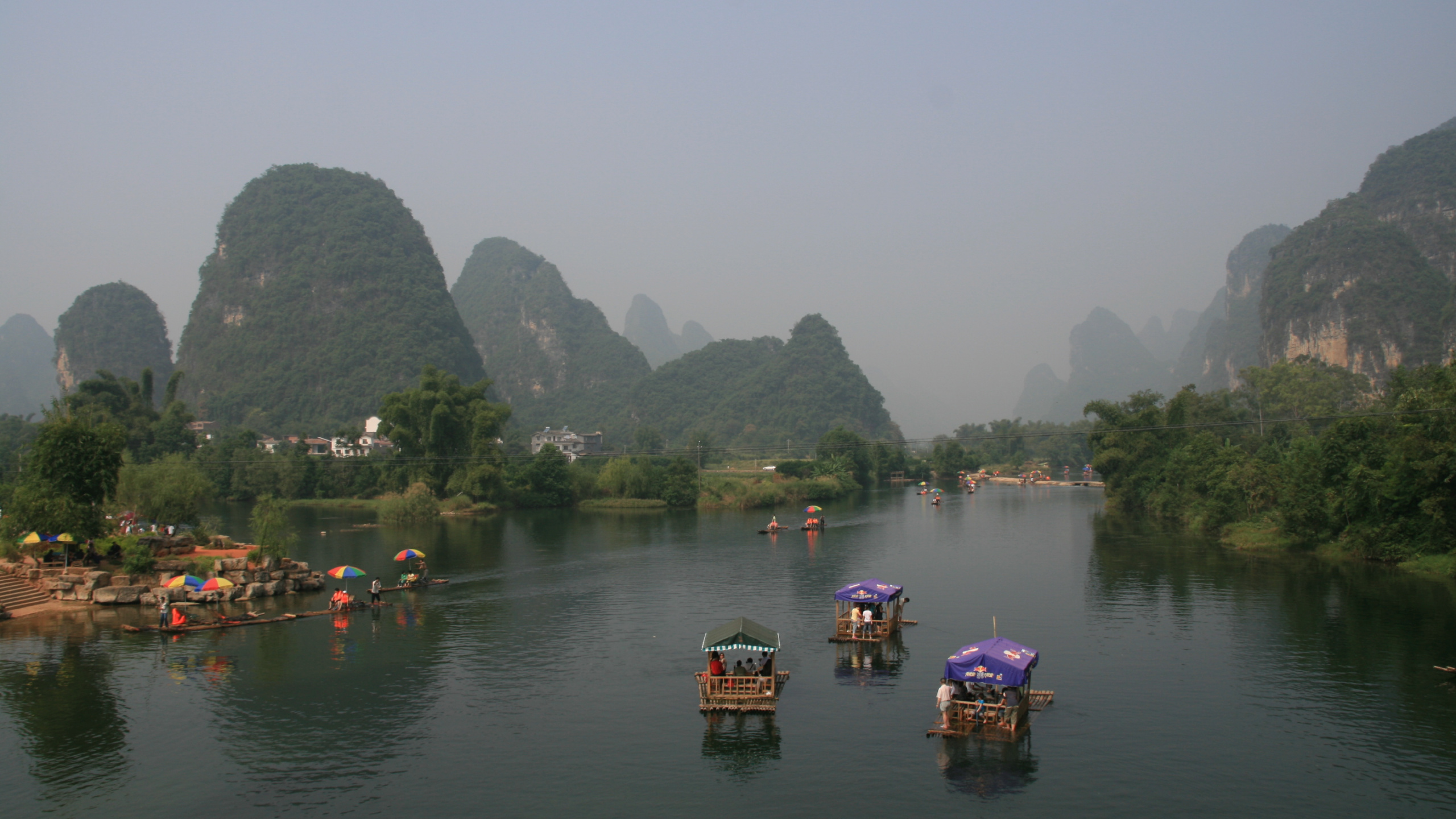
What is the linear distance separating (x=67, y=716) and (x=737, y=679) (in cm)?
1334

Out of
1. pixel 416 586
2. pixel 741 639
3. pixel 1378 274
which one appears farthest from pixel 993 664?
pixel 1378 274

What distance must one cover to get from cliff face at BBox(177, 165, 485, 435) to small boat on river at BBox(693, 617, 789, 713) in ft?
380

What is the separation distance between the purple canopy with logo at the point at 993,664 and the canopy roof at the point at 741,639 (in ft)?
12.0

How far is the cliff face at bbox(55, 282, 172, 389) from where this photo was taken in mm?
143375

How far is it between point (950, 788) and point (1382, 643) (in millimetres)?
14587

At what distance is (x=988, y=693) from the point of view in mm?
17500

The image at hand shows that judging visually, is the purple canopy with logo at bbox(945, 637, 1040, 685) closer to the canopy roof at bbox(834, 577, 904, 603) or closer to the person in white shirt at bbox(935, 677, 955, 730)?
the person in white shirt at bbox(935, 677, 955, 730)

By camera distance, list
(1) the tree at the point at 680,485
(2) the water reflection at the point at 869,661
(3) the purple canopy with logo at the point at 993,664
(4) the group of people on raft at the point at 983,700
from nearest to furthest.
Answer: (3) the purple canopy with logo at the point at 993,664 < (4) the group of people on raft at the point at 983,700 < (2) the water reflection at the point at 869,661 < (1) the tree at the point at 680,485

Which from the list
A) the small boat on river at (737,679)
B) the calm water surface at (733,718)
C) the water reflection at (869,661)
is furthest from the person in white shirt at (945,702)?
the small boat on river at (737,679)

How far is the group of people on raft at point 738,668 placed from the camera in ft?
61.1

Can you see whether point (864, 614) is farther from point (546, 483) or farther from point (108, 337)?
point (108, 337)

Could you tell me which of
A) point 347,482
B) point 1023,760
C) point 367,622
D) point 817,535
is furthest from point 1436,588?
point 347,482

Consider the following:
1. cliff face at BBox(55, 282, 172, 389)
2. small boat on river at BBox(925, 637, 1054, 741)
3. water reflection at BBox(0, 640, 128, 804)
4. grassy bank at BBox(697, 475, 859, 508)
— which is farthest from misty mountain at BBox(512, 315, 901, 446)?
small boat on river at BBox(925, 637, 1054, 741)

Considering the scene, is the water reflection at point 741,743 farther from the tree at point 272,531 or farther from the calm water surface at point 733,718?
the tree at point 272,531
